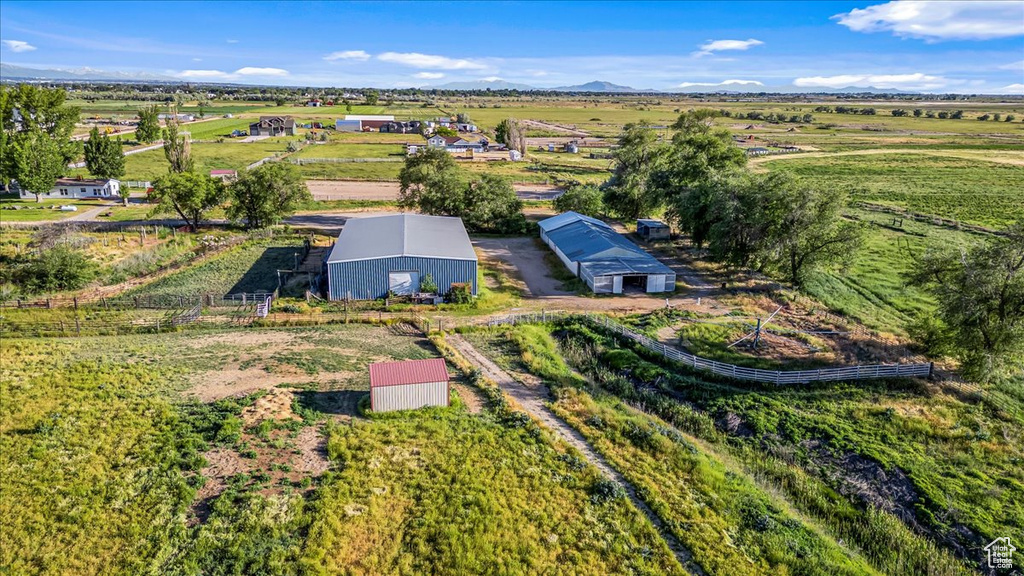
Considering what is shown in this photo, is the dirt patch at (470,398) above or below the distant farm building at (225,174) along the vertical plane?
below

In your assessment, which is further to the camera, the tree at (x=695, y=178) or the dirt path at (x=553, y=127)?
the dirt path at (x=553, y=127)

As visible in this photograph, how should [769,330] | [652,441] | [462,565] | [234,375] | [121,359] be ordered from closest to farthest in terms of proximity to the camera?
1. [462,565]
2. [652,441]
3. [234,375]
4. [121,359]
5. [769,330]

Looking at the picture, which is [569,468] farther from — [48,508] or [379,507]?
[48,508]

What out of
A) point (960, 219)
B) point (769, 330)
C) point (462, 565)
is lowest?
point (462, 565)

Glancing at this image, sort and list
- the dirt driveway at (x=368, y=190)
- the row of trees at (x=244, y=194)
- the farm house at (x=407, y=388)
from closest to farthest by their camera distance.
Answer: the farm house at (x=407, y=388)
the row of trees at (x=244, y=194)
the dirt driveway at (x=368, y=190)

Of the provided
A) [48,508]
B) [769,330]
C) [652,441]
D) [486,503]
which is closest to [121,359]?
[48,508]

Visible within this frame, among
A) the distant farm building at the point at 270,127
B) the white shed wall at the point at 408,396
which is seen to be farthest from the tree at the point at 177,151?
the distant farm building at the point at 270,127

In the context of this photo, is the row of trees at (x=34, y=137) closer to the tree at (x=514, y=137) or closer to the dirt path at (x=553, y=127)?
the tree at (x=514, y=137)
